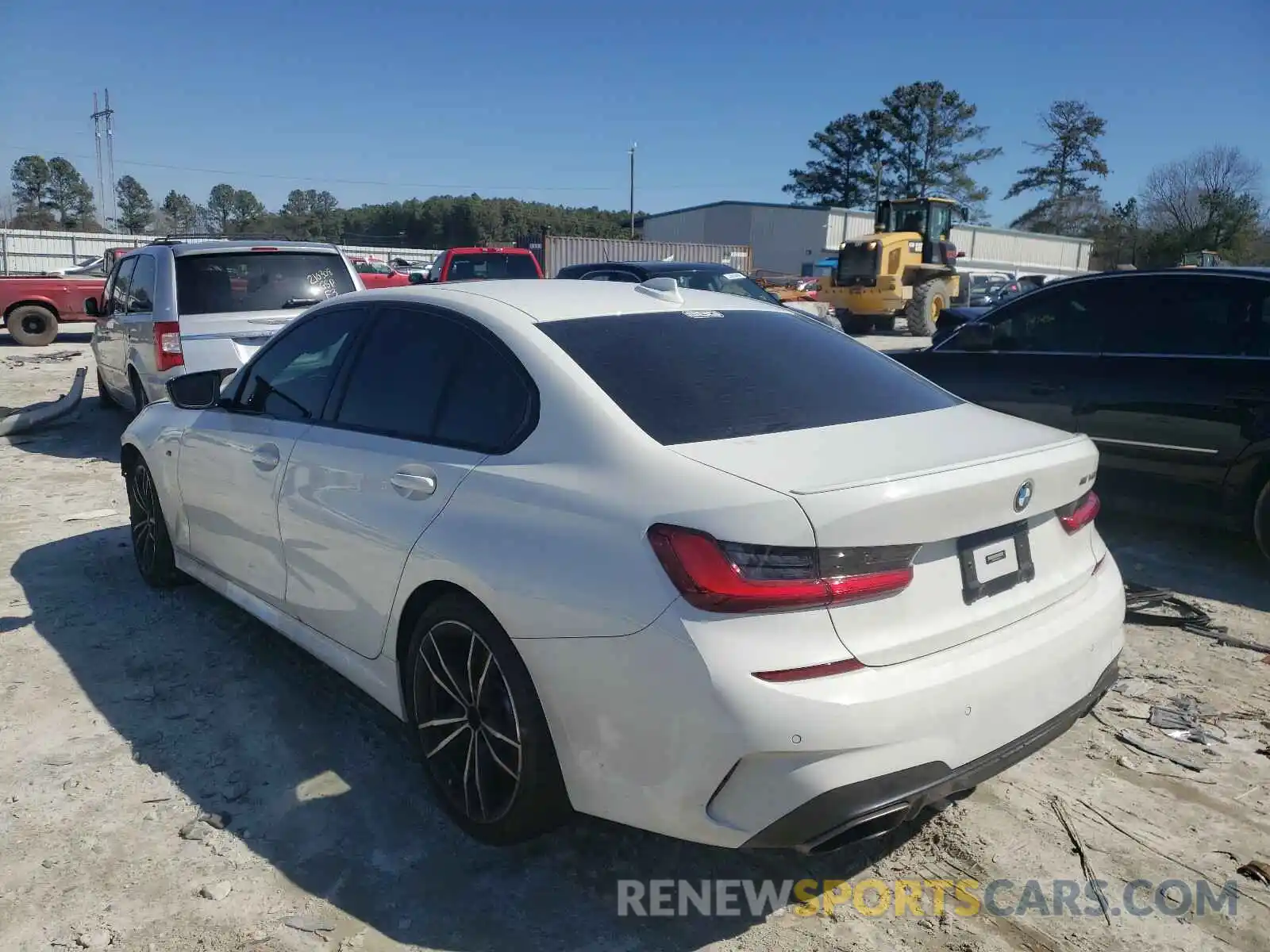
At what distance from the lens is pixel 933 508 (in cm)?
225

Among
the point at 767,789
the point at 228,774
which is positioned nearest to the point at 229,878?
the point at 228,774

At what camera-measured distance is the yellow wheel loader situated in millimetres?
22797

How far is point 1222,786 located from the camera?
3154 mm

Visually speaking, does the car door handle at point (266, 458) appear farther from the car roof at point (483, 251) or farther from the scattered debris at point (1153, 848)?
the car roof at point (483, 251)

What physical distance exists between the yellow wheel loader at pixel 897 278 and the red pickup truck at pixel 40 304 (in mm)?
16181

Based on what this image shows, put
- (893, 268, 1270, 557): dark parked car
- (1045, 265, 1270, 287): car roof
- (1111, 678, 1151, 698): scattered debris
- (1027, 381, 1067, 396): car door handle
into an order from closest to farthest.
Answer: (1111, 678, 1151, 698): scattered debris, (893, 268, 1270, 557): dark parked car, (1045, 265, 1270, 287): car roof, (1027, 381, 1067, 396): car door handle

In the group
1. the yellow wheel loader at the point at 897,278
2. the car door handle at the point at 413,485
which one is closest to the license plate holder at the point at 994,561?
the car door handle at the point at 413,485

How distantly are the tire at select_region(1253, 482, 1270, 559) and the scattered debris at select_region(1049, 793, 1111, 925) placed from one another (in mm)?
2852

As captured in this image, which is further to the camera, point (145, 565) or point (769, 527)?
point (145, 565)

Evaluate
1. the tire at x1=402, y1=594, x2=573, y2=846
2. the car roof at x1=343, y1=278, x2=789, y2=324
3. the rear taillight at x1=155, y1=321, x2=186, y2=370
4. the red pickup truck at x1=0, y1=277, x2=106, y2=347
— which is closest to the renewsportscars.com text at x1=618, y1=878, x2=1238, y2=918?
the tire at x1=402, y1=594, x2=573, y2=846

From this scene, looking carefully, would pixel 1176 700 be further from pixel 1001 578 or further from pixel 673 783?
pixel 673 783

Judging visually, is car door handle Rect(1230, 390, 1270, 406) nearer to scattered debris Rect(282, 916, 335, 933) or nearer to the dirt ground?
the dirt ground

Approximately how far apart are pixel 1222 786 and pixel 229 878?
3.13m

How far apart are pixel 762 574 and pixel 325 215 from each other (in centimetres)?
10028
